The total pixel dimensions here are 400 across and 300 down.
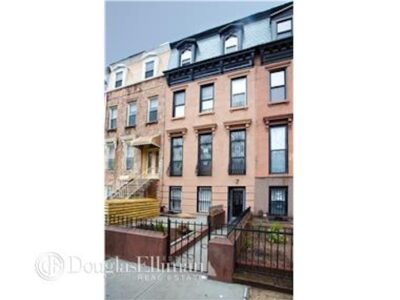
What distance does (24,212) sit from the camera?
3.67 ft

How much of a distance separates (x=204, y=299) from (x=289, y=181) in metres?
1.28

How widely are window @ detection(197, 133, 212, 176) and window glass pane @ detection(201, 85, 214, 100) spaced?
0.57m

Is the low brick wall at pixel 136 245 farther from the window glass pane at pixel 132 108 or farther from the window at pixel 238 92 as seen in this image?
the window at pixel 238 92

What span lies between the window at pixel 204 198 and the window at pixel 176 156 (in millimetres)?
358

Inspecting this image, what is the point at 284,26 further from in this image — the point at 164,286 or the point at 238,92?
the point at 164,286

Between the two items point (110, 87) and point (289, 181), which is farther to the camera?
point (110, 87)

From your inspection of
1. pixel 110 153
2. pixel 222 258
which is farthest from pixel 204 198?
pixel 110 153

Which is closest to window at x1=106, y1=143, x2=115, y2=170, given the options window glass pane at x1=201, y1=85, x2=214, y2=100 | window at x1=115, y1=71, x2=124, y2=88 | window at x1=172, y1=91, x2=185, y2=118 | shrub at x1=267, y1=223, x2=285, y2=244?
window at x1=115, y1=71, x2=124, y2=88

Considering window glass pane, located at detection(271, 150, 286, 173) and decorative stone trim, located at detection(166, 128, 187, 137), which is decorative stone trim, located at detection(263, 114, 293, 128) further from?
decorative stone trim, located at detection(166, 128, 187, 137)

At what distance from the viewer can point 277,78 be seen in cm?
246

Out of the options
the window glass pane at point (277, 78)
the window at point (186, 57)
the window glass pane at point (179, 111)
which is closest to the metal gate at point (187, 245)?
the window glass pane at point (179, 111)
